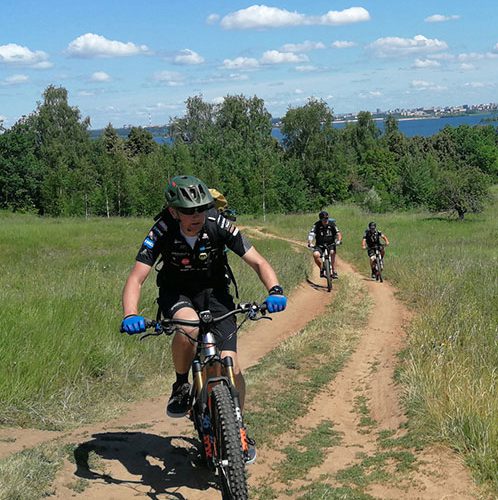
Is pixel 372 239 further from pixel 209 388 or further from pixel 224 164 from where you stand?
pixel 224 164

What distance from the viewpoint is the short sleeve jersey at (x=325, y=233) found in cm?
1688

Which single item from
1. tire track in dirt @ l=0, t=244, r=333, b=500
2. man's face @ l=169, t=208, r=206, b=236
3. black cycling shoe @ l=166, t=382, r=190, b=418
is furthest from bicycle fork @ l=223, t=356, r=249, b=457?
man's face @ l=169, t=208, r=206, b=236

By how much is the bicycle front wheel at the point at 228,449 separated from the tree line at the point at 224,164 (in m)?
45.9

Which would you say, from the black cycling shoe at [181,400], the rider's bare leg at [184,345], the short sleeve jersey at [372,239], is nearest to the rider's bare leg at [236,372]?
the rider's bare leg at [184,345]

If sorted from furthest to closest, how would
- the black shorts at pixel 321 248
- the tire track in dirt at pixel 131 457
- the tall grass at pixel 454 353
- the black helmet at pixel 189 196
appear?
the black shorts at pixel 321 248 → the tall grass at pixel 454 353 → the tire track in dirt at pixel 131 457 → the black helmet at pixel 189 196

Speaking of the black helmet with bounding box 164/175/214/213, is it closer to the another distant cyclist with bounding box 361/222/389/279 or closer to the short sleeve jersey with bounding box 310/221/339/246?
the short sleeve jersey with bounding box 310/221/339/246

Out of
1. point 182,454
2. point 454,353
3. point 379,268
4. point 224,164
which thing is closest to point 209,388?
point 182,454

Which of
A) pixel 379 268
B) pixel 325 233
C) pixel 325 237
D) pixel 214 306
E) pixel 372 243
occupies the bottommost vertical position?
pixel 379 268

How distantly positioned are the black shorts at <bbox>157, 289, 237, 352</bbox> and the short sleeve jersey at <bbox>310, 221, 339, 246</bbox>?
1216cm

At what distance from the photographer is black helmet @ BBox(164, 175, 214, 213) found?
4.36 meters

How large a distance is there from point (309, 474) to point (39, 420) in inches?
108

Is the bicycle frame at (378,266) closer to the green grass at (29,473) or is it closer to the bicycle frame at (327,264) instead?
the bicycle frame at (327,264)

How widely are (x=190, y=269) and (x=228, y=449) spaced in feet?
4.41

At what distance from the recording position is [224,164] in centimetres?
→ 7219
